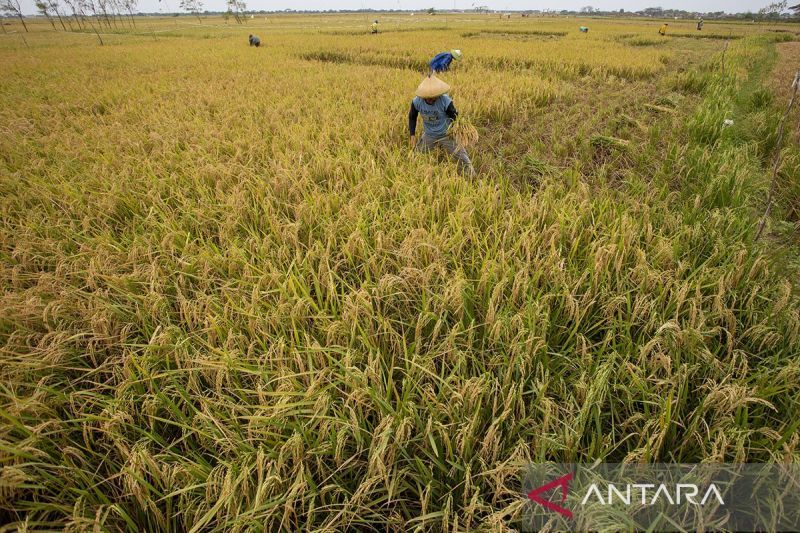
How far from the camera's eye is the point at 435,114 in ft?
12.9

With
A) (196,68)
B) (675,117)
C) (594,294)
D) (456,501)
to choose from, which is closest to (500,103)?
(675,117)

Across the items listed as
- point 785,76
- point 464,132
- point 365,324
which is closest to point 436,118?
point 464,132

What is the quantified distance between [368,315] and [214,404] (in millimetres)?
764

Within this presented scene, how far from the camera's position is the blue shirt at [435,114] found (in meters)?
3.87

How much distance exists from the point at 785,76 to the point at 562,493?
13904mm

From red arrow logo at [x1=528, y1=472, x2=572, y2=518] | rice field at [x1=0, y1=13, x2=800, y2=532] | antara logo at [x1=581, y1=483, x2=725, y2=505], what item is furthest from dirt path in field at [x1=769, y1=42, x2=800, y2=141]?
red arrow logo at [x1=528, y1=472, x2=572, y2=518]

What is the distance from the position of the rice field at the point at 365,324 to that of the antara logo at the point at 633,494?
10 cm

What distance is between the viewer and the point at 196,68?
10438mm

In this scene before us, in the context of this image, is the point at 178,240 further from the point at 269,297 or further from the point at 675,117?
the point at 675,117

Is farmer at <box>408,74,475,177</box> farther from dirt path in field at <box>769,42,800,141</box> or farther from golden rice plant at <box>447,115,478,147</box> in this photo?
dirt path in field at <box>769,42,800,141</box>

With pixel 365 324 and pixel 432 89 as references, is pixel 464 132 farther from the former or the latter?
pixel 365 324

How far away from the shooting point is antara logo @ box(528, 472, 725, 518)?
1141 millimetres

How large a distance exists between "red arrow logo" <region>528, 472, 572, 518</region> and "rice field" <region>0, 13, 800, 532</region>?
0.31ft

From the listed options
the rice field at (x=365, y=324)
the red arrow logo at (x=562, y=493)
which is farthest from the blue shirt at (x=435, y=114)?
the red arrow logo at (x=562, y=493)
